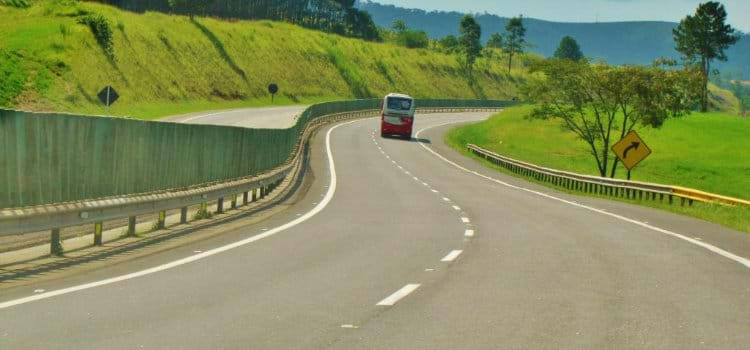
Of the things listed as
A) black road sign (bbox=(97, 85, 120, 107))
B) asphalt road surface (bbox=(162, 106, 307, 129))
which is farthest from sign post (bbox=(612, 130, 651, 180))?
asphalt road surface (bbox=(162, 106, 307, 129))

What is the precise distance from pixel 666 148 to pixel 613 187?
4882cm

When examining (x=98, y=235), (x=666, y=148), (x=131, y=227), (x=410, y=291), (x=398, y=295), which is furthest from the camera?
(x=666, y=148)

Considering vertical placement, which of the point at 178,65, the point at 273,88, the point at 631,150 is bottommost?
the point at 273,88

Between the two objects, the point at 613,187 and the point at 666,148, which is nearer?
the point at 613,187

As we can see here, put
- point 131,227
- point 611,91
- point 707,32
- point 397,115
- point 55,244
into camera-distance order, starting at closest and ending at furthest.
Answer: point 55,244 < point 131,227 < point 611,91 < point 397,115 < point 707,32

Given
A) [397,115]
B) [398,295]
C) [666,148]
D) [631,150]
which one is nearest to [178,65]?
[397,115]

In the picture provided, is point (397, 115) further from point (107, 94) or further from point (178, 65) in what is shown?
point (178, 65)

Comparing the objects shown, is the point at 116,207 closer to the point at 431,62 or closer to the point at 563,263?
the point at 563,263

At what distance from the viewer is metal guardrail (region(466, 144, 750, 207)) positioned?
32172 mm

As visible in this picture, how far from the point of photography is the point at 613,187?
44.1 m

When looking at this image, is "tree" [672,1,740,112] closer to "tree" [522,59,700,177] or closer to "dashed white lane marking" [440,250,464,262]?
"tree" [522,59,700,177]

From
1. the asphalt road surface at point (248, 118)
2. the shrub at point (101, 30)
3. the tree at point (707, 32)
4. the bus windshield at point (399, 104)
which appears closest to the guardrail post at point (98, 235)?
the asphalt road surface at point (248, 118)

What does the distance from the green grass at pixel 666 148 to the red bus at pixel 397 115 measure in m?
3.36

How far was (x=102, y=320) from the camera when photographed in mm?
9141
